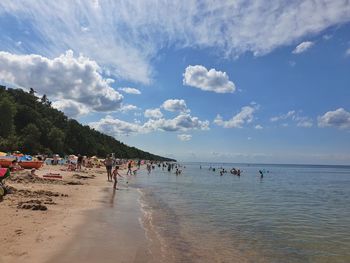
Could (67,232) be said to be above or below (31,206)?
below

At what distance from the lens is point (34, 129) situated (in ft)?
298

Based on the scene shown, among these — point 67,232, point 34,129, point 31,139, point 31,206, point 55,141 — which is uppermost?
point 34,129

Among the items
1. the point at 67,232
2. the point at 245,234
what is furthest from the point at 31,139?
the point at 67,232

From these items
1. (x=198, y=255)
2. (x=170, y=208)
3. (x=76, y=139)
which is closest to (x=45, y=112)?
(x=76, y=139)

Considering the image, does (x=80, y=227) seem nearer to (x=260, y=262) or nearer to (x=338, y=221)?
(x=260, y=262)

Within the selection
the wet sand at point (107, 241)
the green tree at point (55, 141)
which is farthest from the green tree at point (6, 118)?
the wet sand at point (107, 241)

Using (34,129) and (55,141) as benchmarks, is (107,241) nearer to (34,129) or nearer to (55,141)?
(34,129)

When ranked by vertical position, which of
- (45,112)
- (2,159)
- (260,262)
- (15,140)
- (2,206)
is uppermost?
(45,112)

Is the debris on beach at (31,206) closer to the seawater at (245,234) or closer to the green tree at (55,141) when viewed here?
the seawater at (245,234)

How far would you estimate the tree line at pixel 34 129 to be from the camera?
83.4m

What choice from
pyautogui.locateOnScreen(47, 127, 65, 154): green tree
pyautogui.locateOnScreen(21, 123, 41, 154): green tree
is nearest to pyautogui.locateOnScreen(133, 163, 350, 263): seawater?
pyautogui.locateOnScreen(21, 123, 41, 154): green tree

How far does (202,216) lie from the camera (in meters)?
16.8

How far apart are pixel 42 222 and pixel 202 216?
308 inches

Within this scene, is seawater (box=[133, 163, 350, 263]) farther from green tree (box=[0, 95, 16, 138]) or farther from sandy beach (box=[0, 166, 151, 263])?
green tree (box=[0, 95, 16, 138])
